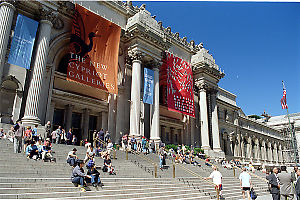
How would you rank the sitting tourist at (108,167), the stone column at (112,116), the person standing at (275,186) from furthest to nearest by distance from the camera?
1. the stone column at (112,116)
2. the sitting tourist at (108,167)
3. the person standing at (275,186)

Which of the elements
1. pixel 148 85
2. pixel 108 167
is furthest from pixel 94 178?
pixel 148 85

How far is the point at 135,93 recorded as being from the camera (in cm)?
2306

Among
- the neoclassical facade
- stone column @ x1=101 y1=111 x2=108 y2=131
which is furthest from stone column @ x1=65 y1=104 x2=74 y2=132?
stone column @ x1=101 y1=111 x2=108 y2=131

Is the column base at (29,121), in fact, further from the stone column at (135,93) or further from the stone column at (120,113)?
the stone column at (135,93)

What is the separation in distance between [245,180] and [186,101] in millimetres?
18388

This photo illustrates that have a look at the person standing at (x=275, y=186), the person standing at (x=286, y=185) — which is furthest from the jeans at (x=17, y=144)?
the person standing at (x=286, y=185)

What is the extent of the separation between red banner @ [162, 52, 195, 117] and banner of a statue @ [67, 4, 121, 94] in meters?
7.31

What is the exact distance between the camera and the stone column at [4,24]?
16078 millimetres

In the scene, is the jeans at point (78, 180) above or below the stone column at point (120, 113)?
below

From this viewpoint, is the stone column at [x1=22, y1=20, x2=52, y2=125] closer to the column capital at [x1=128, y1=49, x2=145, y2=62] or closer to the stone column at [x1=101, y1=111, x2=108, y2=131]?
the stone column at [x1=101, y1=111, x2=108, y2=131]

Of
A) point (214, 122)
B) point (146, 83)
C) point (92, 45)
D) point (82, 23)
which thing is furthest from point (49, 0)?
point (214, 122)

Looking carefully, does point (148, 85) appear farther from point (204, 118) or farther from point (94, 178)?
point (94, 178)

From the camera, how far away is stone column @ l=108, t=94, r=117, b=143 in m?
23.2

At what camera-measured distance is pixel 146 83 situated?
966 inches
